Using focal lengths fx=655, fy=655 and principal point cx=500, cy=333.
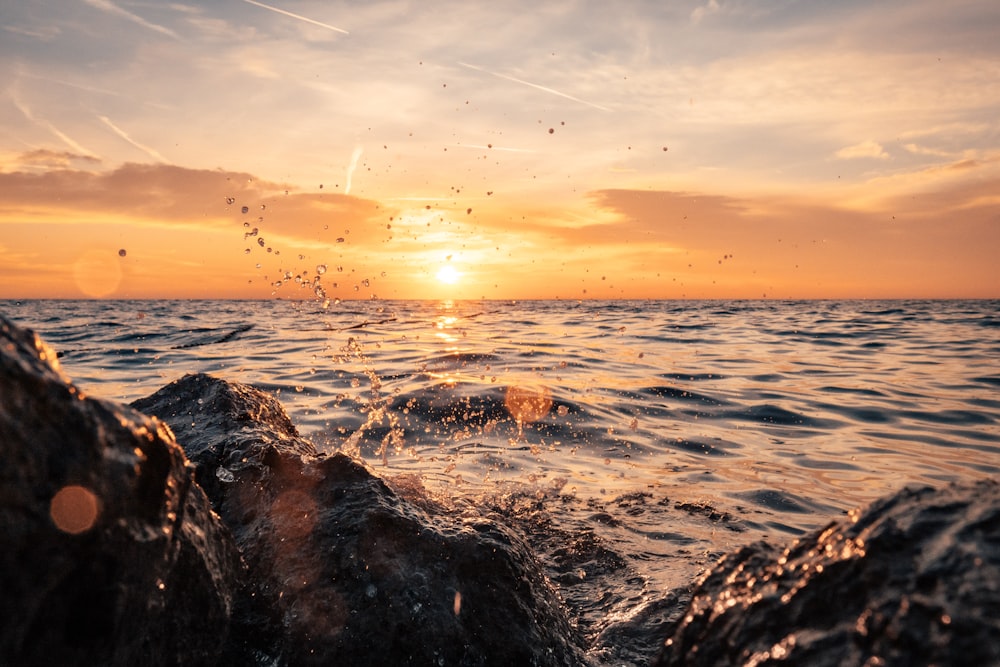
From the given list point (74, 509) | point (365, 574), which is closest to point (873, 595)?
point (365, 574)

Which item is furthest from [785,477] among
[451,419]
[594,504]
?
[451,419]

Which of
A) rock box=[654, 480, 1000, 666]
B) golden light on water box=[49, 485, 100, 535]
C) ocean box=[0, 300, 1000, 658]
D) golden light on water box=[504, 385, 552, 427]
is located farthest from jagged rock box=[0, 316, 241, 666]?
golden light on water box=[504, 385, 552, 427]

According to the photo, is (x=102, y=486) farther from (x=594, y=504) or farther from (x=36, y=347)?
(x=594, y=504)

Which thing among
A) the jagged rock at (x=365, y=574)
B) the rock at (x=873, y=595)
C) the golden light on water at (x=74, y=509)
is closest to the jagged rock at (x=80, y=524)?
the golden light on water at (x=74, y=509)

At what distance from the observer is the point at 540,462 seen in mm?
6703

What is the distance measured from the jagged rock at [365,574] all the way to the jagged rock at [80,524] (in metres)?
0.63

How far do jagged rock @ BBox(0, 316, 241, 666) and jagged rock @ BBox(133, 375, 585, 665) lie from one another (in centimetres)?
63

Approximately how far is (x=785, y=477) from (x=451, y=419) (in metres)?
4.03

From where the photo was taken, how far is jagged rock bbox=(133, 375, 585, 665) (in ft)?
8.46

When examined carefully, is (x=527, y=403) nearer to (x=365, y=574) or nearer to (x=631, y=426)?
(x=631, y=426)

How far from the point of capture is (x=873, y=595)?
63.5 inches

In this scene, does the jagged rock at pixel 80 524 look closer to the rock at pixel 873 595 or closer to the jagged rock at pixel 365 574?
the jagged rock at pixel 365 574

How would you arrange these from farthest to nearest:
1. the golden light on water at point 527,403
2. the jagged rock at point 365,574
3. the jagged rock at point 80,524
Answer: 1. the golden light on water at point 527,403
2. the jagged rock at point 365,574
3. the jagged rock at point 80,524

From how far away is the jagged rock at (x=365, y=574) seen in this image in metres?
2.58
